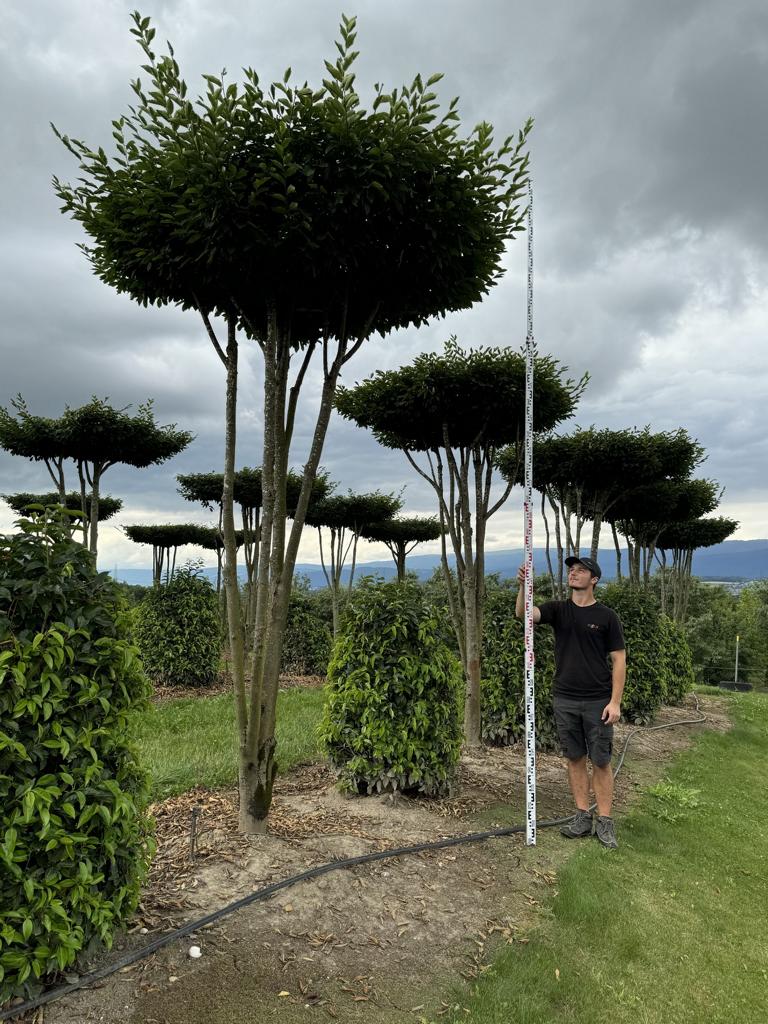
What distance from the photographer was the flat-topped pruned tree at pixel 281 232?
3350 millimetres

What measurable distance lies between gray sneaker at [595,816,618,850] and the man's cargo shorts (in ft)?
1.45

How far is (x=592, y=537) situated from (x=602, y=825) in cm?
743

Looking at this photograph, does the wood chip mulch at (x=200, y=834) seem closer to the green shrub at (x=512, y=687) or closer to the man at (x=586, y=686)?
the man at (x=586, y=686)

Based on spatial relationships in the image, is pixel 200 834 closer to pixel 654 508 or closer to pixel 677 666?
pixel 677 666

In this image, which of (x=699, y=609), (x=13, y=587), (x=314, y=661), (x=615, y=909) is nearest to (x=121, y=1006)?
(x=13, y=587)

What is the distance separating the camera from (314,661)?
1491cm

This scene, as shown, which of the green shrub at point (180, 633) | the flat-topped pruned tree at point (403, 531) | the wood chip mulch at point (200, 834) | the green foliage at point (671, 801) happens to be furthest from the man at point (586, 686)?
the flat-topped pruned tree at point (403, 531)

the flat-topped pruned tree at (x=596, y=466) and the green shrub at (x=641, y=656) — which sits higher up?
the flat-topped pruned tree at (x=596, y=466)

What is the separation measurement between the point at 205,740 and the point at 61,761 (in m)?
5.44

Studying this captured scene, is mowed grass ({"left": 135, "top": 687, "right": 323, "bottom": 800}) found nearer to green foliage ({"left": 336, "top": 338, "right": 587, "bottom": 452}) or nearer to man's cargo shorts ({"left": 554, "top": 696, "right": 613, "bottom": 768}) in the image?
man's cargo shorts ({"left": 554, "top": 696, "right": 613, "bottom": 768})

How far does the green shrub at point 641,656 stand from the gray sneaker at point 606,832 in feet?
18.3

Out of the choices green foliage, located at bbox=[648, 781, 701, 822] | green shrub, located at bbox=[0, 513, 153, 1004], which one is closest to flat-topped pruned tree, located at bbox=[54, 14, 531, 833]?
green shrub, located at bbox=[0, 513, 153, 1004]

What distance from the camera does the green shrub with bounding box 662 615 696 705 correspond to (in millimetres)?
12758

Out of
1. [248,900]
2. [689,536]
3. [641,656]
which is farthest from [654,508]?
[248,900]
